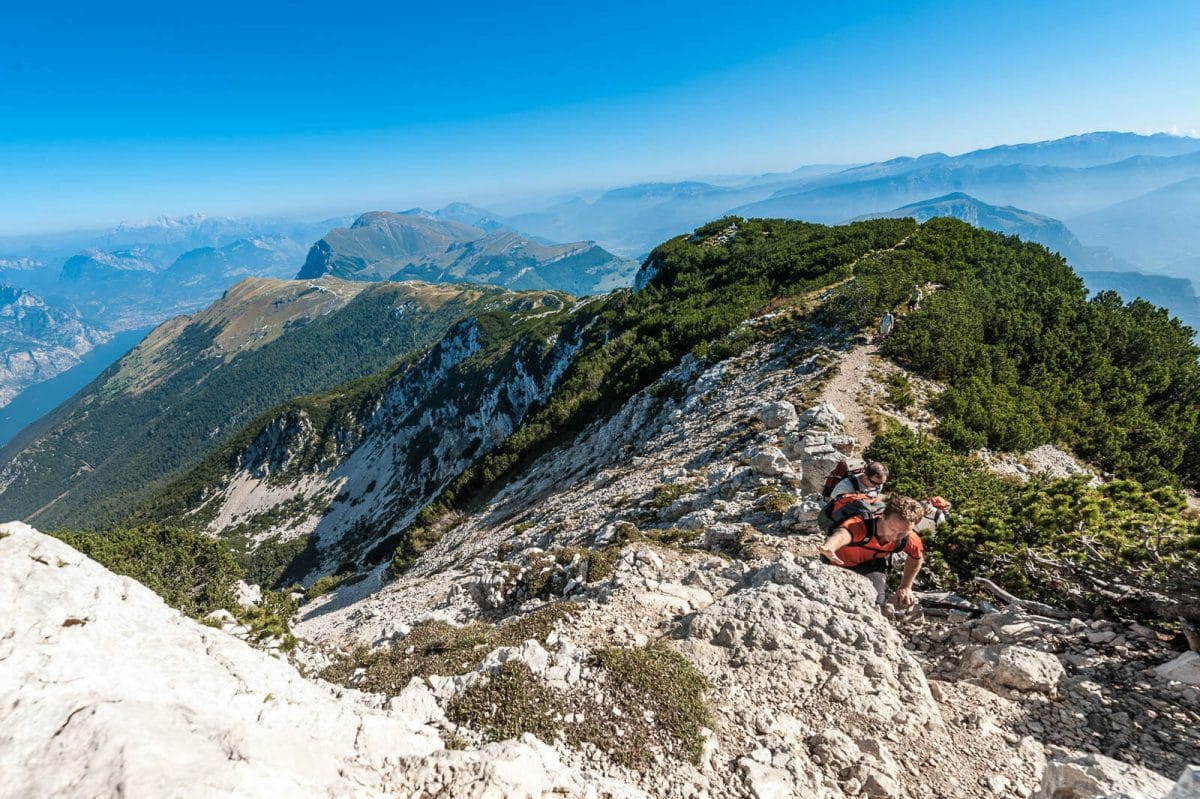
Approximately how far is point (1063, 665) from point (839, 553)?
13.4 ft

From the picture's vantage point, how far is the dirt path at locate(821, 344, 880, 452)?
23938mm

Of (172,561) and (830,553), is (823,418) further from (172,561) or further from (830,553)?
(172,561)

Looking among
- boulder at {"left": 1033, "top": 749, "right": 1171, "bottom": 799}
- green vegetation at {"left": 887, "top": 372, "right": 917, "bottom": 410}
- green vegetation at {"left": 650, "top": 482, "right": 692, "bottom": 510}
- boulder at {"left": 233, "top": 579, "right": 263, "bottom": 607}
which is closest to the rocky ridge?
boulder at {"left": 1033, "top": 749, "right": 1171, "bottom": 799}

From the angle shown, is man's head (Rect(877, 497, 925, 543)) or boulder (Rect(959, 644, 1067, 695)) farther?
man's head (Rect(877, 497, 925, 543))

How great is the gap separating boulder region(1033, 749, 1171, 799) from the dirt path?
15.3 metres

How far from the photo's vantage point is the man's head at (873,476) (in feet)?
36.0

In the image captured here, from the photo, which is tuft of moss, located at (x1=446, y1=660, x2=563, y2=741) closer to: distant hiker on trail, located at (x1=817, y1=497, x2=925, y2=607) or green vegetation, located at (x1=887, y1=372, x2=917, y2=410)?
distant hiker on trail, located at (x1=817, y1=497, x2=925, y2=607)

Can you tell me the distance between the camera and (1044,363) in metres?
30.1

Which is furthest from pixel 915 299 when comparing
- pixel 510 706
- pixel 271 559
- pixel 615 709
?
pixel 271 559

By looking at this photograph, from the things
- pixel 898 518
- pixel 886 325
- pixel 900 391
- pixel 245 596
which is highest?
pixel 886 325

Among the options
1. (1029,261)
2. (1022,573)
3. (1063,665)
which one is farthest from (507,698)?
(1029,261)

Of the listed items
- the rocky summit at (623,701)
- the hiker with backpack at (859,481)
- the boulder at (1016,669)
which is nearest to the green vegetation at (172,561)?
the rocky summit at (623,701)

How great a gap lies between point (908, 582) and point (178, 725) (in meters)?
13.1

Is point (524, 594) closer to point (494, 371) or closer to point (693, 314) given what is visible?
point (693, 314)
